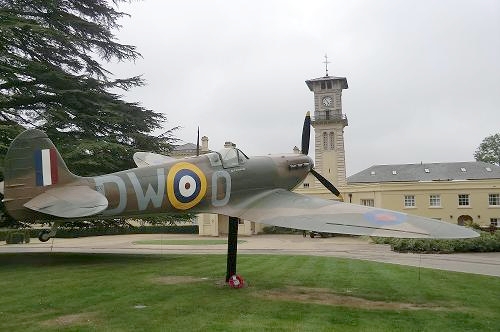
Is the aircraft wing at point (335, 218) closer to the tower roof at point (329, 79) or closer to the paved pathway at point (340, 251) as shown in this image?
the paved pathway at point (340, 251)

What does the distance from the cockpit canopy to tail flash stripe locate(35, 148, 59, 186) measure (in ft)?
11.6

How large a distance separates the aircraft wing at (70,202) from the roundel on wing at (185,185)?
5.18 feet

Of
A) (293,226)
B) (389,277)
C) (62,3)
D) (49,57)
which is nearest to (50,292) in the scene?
(293,226)

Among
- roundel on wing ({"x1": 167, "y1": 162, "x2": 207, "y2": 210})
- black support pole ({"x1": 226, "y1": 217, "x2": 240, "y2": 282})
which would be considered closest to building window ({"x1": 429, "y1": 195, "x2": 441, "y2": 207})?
black support pole ({"x1": 226, "y1": 217, "x2": 240, "y2": 282})

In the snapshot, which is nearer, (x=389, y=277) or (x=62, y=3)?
(x=389, y=277)

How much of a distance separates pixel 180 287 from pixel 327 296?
3.77 m

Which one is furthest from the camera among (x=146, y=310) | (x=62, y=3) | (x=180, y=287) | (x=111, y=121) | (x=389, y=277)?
(x=62, y=3)

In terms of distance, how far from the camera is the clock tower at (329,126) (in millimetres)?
55562

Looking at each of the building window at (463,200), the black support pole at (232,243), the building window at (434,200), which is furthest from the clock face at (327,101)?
the black support pole at (232,243)

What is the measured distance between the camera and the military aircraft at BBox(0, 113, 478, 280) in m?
9.02

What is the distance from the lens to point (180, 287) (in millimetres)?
11719

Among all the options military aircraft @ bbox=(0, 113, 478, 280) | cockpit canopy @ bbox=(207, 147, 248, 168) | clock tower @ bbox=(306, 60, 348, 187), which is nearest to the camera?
military aircraft @ bbox=(0, 113, 478, 280)

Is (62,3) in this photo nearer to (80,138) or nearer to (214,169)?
(80,138)

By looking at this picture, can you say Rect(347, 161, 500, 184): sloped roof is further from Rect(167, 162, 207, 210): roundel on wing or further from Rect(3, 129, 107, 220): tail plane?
Rect(3, 129, 107, 220): tail plane
